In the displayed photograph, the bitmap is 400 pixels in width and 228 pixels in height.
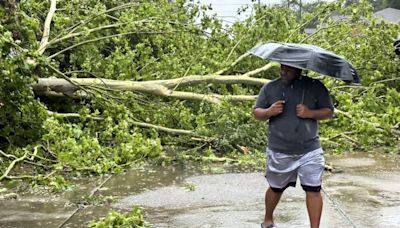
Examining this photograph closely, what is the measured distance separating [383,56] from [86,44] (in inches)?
177

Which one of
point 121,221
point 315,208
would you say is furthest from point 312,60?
point 121,221

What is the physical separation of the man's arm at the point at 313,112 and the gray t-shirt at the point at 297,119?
0.03m

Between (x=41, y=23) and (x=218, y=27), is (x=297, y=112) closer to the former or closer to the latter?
(x=218, y=27)

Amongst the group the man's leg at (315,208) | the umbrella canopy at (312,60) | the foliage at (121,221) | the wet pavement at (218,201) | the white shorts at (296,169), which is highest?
the umbrella canopy at (312,60)

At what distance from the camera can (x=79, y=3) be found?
867cm

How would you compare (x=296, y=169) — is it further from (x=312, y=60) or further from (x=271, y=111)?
(x=312, y=60)

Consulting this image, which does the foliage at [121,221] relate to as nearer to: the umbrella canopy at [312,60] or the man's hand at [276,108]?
the man's hand at [276,108]

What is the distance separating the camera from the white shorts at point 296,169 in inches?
158

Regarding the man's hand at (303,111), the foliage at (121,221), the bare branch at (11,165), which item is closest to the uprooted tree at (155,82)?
the bare branch at (11,165)

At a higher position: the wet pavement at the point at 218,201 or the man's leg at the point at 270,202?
the man's leg at the point at 270,202

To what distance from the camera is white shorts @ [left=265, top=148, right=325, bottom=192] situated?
4016 millimetres

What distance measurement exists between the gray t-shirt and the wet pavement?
0.71 metres

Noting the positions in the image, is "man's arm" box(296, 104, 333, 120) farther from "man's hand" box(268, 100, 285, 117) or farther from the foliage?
the foliage

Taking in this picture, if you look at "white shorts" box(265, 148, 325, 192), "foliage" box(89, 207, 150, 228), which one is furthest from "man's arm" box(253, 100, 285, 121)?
"foliage" box(89, 207, 150, 228)
